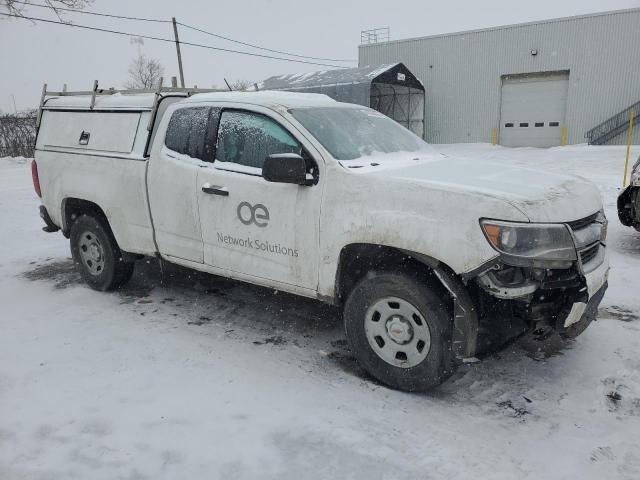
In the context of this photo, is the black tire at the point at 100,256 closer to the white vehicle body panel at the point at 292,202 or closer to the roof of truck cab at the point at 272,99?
the white vehicle body panel at the point at 292,202

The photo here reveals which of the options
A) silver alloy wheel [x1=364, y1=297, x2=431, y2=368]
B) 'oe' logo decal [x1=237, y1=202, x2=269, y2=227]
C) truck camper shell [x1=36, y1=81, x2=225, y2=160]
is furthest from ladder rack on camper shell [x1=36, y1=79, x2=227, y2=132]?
silver alloy wheel [x1=364, y1=297, x2=431, y2=368]

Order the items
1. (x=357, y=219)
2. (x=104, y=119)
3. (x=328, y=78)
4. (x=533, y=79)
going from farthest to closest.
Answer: (x=533, y=79)
(x=328, y=78)
(x=104, y=119)
(x=357, y=219)

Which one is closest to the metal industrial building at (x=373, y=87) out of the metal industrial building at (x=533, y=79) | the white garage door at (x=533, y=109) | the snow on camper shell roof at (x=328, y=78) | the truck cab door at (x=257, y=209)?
the snow on camper shell roof at (x=328, y=78)

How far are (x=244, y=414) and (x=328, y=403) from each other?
53cm

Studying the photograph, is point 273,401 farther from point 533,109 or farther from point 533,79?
point 533,79

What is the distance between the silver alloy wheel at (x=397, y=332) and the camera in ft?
10.6

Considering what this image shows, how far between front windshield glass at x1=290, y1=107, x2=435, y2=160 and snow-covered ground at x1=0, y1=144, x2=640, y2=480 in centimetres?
156

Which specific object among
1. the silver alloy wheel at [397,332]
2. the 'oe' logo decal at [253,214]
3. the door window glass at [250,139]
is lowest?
the silver alloy wheel at [397,332]

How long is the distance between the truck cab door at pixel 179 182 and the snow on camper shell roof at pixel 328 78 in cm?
1776

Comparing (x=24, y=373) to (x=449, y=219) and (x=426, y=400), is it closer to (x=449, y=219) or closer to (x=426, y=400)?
(x=426, y=400)

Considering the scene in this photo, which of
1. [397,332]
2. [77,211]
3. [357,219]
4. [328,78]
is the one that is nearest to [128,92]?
[77,211]

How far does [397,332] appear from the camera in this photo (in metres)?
3.32

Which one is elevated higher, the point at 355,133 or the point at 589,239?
the point at 355,133

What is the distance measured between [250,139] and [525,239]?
2181mm
